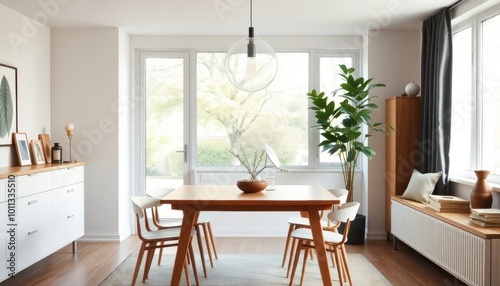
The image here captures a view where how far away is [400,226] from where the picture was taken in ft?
16.2

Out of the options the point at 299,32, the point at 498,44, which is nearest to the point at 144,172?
the point at 299,32

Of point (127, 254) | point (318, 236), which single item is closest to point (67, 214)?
point (127, 254)

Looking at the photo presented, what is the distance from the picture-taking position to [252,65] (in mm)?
3256

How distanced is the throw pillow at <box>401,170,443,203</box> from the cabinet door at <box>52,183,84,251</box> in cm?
353

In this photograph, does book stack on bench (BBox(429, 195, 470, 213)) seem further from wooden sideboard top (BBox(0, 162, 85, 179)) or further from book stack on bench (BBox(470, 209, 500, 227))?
wooden sideboard top (BBox(0, 162, 85, 179))

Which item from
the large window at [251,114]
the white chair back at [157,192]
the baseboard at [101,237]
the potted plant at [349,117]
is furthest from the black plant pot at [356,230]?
the baseboard at [101,237]

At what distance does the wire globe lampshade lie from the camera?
323 centimetres

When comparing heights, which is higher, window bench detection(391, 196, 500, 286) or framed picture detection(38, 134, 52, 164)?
framed picture detection(38, 134, 52, 164)

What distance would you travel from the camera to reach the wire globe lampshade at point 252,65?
3232mm

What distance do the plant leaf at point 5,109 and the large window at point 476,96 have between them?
4500 mm

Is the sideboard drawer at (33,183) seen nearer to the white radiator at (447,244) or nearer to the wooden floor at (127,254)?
the wooden floor at (127,254)

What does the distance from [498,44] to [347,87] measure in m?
Answer: 1.60

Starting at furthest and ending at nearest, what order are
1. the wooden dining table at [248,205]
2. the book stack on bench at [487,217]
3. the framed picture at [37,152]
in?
the framed picture at [37,152], the wooden dining table at [248,205], the book stack on bench at [487,217]

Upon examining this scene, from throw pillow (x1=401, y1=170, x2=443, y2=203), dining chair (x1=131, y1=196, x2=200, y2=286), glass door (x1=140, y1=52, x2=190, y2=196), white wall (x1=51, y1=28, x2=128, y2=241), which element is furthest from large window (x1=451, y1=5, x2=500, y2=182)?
white wall (x1=51, y1=28, x2=128, y2=241)
